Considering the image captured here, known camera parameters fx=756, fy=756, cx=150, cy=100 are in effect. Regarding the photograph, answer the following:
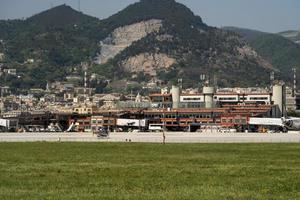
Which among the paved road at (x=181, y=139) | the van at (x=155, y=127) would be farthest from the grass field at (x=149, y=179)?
the van at (x=155, y=127)

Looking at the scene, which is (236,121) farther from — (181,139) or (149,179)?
(149,179)

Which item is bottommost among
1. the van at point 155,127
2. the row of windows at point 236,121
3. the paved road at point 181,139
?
the paved road at point 181,139

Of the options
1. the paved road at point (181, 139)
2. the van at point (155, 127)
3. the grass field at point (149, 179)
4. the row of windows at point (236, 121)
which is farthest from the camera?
the van at point (155, 127)

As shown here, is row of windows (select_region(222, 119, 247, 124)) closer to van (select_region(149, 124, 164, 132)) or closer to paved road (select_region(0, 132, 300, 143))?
van (select_region(149, 124, 164, 132))

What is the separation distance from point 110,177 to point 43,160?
14.5 meters

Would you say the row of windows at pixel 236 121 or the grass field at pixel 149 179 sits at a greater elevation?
the row of windows at pixel 236 121

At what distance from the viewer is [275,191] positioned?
2944 centimetres

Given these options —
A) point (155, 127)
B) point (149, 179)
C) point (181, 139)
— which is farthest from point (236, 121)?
point (149, 179)

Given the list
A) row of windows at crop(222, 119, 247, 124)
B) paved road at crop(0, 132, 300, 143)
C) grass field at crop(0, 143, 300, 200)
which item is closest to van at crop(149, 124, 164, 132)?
row of windows at crop(222, 119, 247, 124)

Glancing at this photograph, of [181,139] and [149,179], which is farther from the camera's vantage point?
[181,139]

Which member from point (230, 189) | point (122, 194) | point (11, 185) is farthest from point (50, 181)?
point (230, 189)

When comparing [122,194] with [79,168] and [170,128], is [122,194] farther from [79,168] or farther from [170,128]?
[170,128]

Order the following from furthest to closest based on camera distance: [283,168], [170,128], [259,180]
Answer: [170,128] < [283,168] < [259,180]

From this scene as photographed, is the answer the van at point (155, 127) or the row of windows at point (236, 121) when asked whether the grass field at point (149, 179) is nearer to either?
the row of windows at point (236, 121)
